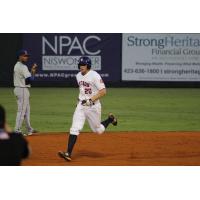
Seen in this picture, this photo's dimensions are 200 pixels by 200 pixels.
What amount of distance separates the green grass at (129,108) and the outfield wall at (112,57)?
93 cm

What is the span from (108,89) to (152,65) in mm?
2654

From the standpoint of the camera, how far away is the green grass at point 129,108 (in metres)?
16.8

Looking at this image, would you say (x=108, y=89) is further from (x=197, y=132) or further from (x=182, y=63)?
(x=197, y=132)

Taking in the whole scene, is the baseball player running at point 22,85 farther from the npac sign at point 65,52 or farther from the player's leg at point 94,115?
the npac sign at point 65,52

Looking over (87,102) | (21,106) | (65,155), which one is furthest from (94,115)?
(21,106)

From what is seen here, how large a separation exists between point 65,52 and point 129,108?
9029 mm

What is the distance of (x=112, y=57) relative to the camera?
29.2 meters

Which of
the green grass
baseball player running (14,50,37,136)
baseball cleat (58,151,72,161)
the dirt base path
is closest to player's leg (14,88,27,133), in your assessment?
baseball player running (14,50,37,136)

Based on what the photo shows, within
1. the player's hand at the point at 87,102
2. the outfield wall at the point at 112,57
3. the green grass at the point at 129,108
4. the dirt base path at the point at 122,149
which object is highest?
the outfield wall at the point at 112,57

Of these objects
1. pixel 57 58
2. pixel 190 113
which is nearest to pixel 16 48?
pixel 57 58

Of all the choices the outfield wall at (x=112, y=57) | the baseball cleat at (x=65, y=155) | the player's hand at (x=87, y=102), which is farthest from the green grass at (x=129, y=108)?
the player's hand at (x=87, y=102)

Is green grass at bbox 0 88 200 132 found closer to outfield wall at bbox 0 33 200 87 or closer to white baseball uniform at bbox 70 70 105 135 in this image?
outfield wall at bbox 0 33 200 87

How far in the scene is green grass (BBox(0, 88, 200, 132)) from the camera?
1680cm

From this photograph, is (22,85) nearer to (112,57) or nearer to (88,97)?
(88,97)
